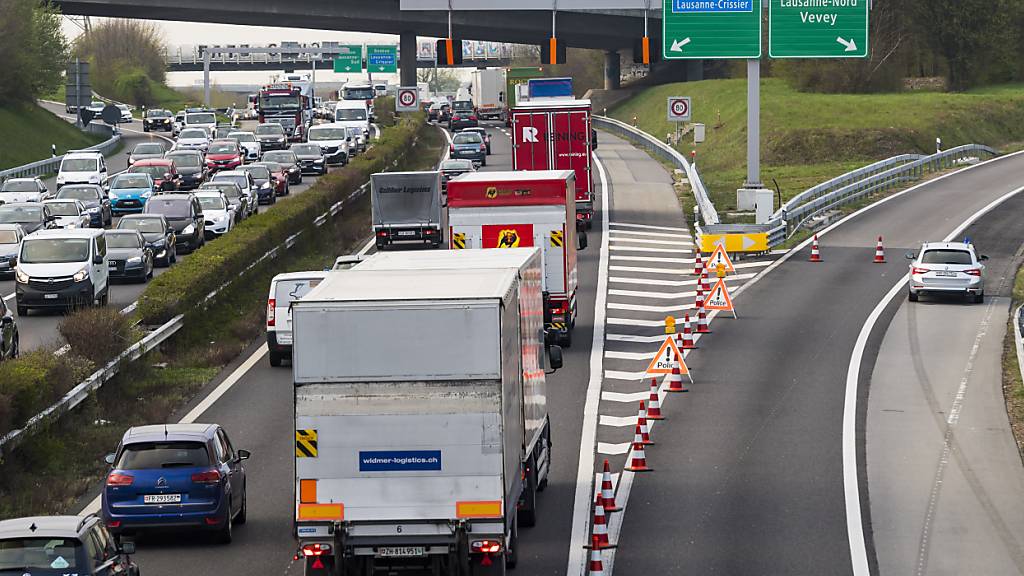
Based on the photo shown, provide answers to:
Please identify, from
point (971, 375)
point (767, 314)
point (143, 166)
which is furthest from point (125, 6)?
point (971, 375)

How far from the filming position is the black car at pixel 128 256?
4047cm

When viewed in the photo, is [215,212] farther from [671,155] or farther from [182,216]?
[671,155]

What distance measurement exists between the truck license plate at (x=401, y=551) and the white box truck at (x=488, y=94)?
91534mm

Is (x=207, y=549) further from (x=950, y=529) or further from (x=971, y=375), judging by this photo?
(x=971, y=375)

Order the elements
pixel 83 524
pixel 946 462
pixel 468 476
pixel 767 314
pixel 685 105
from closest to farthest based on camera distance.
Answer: pixel 83 524 → pixel 468 476 → pixel 946 462 → pixel 767 314 → pixel 685 105

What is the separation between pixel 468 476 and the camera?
15.0m

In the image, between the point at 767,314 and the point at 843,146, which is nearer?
the point at 767,314

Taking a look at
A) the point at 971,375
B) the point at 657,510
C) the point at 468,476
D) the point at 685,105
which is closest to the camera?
the point at 468,476

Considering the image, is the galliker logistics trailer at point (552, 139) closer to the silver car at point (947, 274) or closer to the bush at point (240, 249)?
the bush at point (240, 249)

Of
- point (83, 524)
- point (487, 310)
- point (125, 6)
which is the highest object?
point (125, 6)

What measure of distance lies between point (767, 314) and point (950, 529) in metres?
16.6

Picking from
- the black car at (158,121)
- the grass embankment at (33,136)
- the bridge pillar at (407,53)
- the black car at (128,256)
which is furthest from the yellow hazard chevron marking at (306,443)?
the black car at (158,121)

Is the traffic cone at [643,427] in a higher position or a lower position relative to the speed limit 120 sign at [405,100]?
lower

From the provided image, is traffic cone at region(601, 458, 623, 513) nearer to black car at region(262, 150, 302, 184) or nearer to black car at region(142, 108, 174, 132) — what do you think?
black car at region(262, 150, 302, 184)
